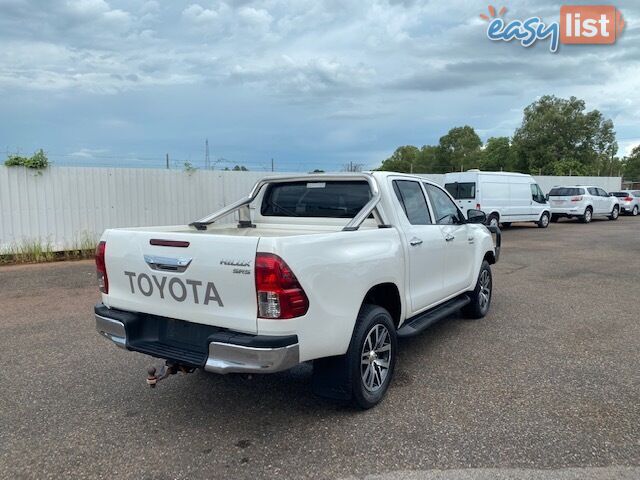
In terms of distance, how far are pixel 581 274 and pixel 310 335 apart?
8.12m

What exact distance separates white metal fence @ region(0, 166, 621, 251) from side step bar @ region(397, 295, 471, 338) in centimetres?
946

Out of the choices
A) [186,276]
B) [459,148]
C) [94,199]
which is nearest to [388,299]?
[186,276]

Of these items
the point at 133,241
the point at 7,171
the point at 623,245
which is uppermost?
the point at 7,171

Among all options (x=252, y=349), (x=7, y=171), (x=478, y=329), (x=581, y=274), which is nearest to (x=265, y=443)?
(x=252, y=349)

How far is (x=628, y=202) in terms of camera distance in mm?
27844

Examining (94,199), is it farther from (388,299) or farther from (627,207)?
(627,207)

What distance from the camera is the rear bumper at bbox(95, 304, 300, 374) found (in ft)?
9.56

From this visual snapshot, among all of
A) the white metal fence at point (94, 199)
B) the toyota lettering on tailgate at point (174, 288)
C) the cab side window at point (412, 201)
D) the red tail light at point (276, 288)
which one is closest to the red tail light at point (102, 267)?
the toyota lettering on tailgate at point (174, 288)

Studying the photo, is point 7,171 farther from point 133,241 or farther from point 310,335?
point 310,335

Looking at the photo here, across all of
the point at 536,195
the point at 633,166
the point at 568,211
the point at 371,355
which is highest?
the point at 633,166

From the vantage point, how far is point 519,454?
3.04m

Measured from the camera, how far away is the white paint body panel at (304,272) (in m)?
2.98

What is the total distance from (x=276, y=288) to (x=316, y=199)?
1.95 metres

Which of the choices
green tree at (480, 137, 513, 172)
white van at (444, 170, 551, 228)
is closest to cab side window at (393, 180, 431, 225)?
white van at (444, 170, 551, 228)
